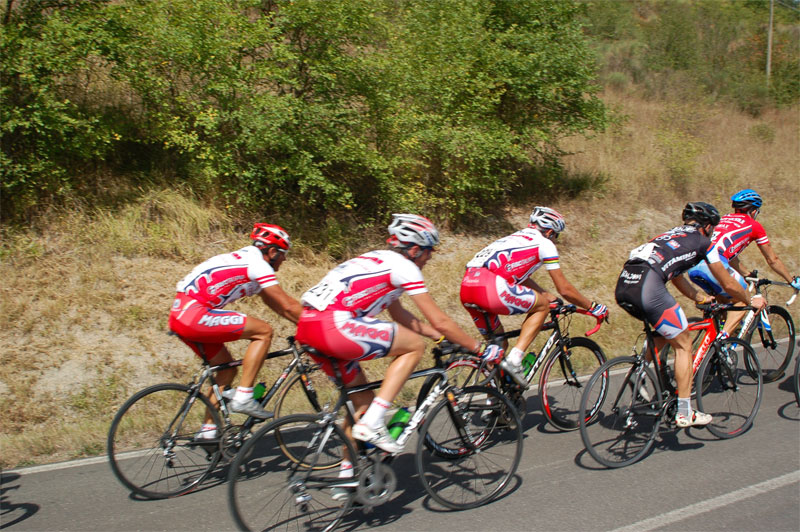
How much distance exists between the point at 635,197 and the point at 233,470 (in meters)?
14.4

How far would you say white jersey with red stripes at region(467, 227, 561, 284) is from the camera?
631 centimetres

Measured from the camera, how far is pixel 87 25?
378 inches

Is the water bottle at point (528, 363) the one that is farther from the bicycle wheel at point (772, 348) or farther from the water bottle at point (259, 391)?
the bicycle wheel at point (772, 348)

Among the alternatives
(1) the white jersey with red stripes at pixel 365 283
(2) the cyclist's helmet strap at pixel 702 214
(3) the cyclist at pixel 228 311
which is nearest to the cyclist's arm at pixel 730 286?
(2) the cyclist's helmet strap at pixel 702 214

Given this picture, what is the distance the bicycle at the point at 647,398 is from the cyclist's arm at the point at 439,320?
143 cm

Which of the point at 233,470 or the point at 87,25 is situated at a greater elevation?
the point at 87,25

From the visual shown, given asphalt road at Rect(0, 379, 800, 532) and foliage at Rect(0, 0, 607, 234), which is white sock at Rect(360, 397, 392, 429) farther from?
foliage at Rect(0, 0, 607, 234)

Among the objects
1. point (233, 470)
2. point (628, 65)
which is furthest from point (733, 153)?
point (233, 470)

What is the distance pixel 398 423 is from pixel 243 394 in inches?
56.0

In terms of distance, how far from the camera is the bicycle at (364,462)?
4.35 meters

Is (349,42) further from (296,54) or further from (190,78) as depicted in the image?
(190,78)

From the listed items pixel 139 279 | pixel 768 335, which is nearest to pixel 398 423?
pixel 768 335

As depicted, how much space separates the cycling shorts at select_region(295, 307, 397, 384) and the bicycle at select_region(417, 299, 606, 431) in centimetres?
176

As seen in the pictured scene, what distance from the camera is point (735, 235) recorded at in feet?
26.2
